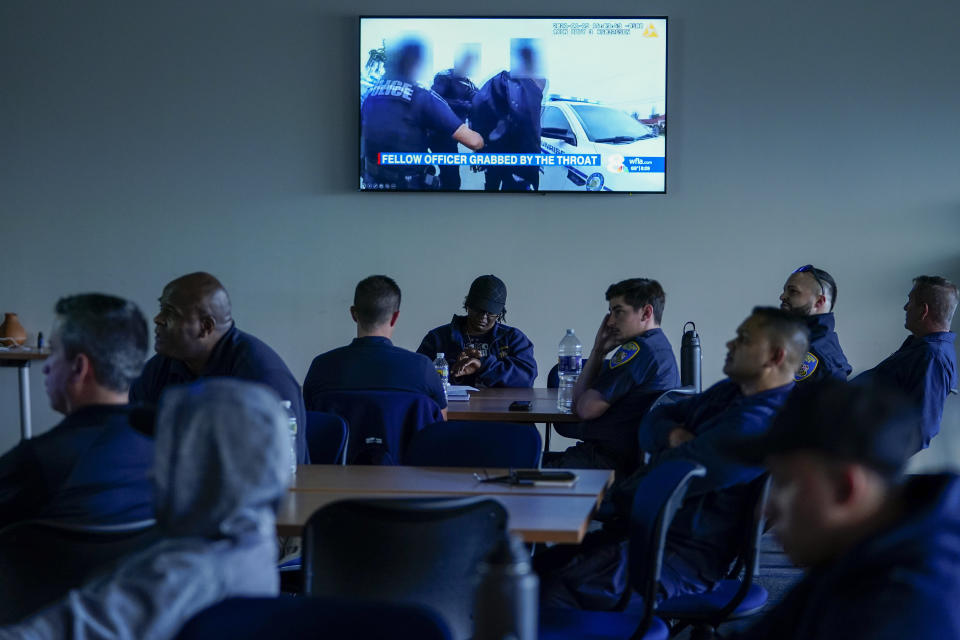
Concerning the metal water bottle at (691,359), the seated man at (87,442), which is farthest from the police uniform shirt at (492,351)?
the seated man at (87,442)

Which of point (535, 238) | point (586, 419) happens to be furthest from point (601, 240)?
point (586, 419)

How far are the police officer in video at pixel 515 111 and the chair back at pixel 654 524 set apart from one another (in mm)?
4128

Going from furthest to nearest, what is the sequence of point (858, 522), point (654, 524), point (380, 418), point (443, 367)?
point (443, 367)
point (380, 418)
point (654, 524)
point (858, 522)

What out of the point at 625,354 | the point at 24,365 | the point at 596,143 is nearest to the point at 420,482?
the point at 625,354

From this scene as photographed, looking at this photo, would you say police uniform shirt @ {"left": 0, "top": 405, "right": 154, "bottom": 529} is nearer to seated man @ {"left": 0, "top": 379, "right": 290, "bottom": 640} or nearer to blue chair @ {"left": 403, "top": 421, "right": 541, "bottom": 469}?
seated man @ {"left": 0, "top": 379, "right": 290, "bottom": 640}

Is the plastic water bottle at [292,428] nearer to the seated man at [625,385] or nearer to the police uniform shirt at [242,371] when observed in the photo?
the police uniform shirt at [242,371]

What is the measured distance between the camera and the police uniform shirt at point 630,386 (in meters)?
4.26

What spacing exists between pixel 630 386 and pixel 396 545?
7.12 feet

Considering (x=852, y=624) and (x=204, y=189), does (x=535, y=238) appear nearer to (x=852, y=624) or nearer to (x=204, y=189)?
(x=204, y=189)

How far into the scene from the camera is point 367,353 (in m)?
4.01

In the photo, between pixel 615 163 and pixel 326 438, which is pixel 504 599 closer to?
pixel 326 438

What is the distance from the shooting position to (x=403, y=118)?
258 inches

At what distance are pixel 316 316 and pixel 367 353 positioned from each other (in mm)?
2824

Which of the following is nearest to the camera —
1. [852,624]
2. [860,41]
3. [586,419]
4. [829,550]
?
[852,624]
